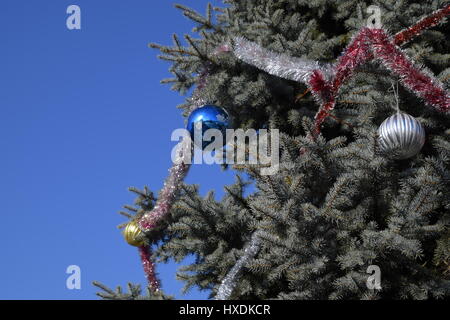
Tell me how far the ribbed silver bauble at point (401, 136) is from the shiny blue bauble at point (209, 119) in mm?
1423

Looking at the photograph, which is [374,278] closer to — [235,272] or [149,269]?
[235,272]

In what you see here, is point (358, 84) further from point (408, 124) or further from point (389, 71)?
point (408, 124)

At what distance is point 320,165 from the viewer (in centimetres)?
455

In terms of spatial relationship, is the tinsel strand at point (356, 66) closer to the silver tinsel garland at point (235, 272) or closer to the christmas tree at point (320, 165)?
the christmas tree at point (320, 165)

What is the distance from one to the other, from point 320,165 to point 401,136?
65cm

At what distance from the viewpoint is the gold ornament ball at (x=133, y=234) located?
232 inches

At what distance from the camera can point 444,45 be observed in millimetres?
6168

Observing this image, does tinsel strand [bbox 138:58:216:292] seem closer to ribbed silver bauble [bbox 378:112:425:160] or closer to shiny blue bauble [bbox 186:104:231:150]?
shiny blue bauble [bbox 186:104:231:150]

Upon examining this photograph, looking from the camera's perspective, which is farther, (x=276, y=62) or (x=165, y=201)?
(x=165, y=201)

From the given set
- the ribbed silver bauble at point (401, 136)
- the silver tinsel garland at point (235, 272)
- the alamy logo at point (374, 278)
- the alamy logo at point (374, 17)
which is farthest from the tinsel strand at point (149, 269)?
the alamy logo at point (374, 17)

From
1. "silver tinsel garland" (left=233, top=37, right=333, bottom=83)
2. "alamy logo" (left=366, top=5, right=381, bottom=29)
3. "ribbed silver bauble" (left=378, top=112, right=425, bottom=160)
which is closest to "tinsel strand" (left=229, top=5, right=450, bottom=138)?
"silver tinsel garland" (left=233, top=37, right=333, bottom=83)

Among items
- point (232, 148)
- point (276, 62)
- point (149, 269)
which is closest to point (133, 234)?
point (149, 269)
